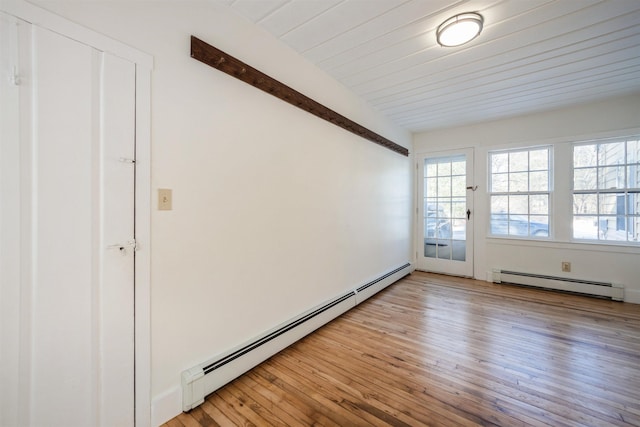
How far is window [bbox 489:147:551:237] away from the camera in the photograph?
12.7ft

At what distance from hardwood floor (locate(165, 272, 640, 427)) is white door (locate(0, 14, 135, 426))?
563 millimetres

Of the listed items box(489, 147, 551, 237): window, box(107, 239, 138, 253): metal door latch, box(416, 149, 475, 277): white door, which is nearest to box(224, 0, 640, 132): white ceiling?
box(489, 147, 551, 237): window

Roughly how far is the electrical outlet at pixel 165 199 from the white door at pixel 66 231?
137 millimetres

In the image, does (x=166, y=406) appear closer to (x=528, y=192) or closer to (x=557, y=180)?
(x=528, y=192)

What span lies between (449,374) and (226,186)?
208 centimetres

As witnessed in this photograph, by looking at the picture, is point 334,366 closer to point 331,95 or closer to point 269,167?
point 269,167

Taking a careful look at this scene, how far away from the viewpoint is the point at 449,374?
188cm

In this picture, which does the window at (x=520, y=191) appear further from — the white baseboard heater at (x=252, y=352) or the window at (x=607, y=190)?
the white baseboard heater at (x=252, y=352)

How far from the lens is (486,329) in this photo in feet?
8.38

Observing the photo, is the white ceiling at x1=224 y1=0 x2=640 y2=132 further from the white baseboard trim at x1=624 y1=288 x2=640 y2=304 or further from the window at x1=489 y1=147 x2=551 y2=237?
the white baseboard trim at x1=624 y1=288 x2=640 y2=304

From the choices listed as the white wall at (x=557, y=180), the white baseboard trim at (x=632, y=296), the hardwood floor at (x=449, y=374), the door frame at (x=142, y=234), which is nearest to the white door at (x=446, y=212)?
the white wall at (x=557, y=180)

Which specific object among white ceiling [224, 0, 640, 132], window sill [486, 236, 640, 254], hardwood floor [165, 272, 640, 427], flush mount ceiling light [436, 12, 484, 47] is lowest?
hardwood floor [165, 272, 640, 427]

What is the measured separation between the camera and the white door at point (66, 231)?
3.37 feet

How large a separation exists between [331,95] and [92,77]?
6.71 feet
